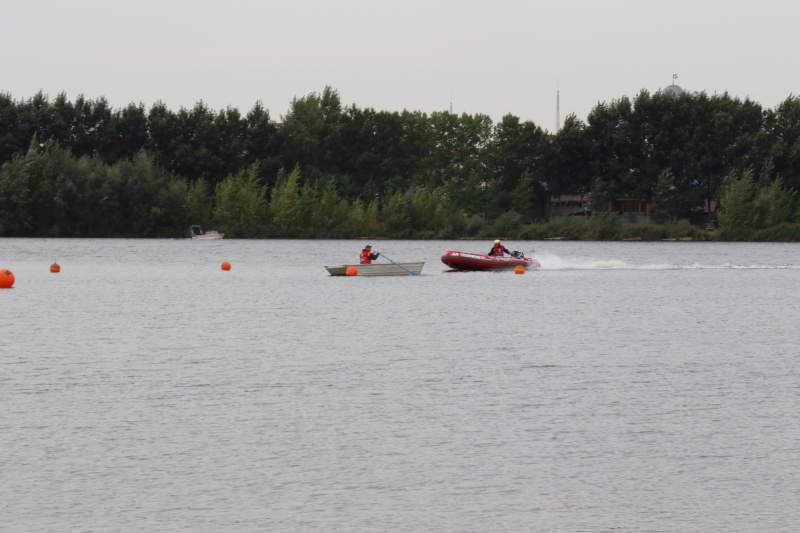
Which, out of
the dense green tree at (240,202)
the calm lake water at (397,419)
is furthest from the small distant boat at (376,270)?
the dense green tree at (240,202)

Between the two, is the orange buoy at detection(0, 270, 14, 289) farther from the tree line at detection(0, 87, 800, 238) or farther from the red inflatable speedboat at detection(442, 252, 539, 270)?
the tree line at detection(0, 87, 800, 238)

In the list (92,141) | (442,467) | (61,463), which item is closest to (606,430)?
(442,467)

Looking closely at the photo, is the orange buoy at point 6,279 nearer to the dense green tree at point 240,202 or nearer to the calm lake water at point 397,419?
the calm lake water at point 397,419

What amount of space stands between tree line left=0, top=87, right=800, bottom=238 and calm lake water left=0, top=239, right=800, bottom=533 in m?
92.4

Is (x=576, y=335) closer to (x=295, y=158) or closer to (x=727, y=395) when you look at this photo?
(x=727, y=395)

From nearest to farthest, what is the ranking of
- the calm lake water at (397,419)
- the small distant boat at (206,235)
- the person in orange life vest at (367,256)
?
the calm lake water at (397,419), the person in orange life vest at (367,256), the small distant boat at (206,235)

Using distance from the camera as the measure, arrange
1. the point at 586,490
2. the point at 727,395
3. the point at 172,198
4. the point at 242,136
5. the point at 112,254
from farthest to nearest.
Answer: the point at 242,136
the point at 172,198
the point at 112,254
the point at 727,395
the point at 586,490

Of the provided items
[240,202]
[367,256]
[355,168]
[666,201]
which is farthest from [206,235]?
[367,256]

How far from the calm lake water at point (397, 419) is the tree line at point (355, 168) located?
303ft

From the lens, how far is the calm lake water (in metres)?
14.6

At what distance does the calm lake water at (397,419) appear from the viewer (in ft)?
48.0

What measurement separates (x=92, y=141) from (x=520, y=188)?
170 feet

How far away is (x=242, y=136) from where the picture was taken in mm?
151750

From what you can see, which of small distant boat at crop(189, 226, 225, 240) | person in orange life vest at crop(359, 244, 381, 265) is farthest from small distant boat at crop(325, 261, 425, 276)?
small distant boat at crop(189, 226, 225, 240)
